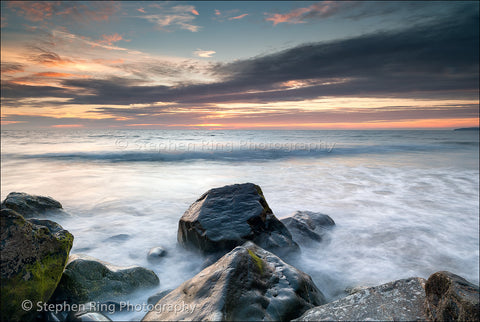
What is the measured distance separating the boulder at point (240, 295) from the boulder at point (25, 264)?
1130 millimetres

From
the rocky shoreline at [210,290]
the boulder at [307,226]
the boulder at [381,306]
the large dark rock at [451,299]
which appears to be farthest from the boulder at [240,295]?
the boulder at [307,226]

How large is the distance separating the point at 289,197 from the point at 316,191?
5.12 ft

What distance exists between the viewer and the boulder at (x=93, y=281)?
3.04 m

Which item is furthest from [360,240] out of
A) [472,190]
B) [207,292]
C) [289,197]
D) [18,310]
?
[472,190]

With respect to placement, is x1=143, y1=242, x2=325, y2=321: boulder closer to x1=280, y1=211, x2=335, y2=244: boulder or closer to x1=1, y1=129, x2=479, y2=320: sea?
x1=1, y1=129, x2=479, y2=320: sea

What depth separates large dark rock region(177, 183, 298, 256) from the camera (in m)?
4.19

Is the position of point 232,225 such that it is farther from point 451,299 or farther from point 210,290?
point 451,299

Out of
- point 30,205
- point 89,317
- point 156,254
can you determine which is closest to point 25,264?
point 89,317

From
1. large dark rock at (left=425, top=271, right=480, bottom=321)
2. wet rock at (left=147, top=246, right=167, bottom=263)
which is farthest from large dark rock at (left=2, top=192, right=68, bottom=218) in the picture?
large dark rock at (left=425, top=271, right=480, bottom=321)

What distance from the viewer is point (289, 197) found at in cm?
949

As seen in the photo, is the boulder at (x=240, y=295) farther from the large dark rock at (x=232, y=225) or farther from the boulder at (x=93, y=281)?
the large dark rock at (x=232, y=225)

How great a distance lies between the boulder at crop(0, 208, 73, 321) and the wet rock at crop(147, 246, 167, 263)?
1.97 m

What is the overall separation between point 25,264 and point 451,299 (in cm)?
360

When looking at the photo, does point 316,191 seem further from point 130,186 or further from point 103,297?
point 103,297
